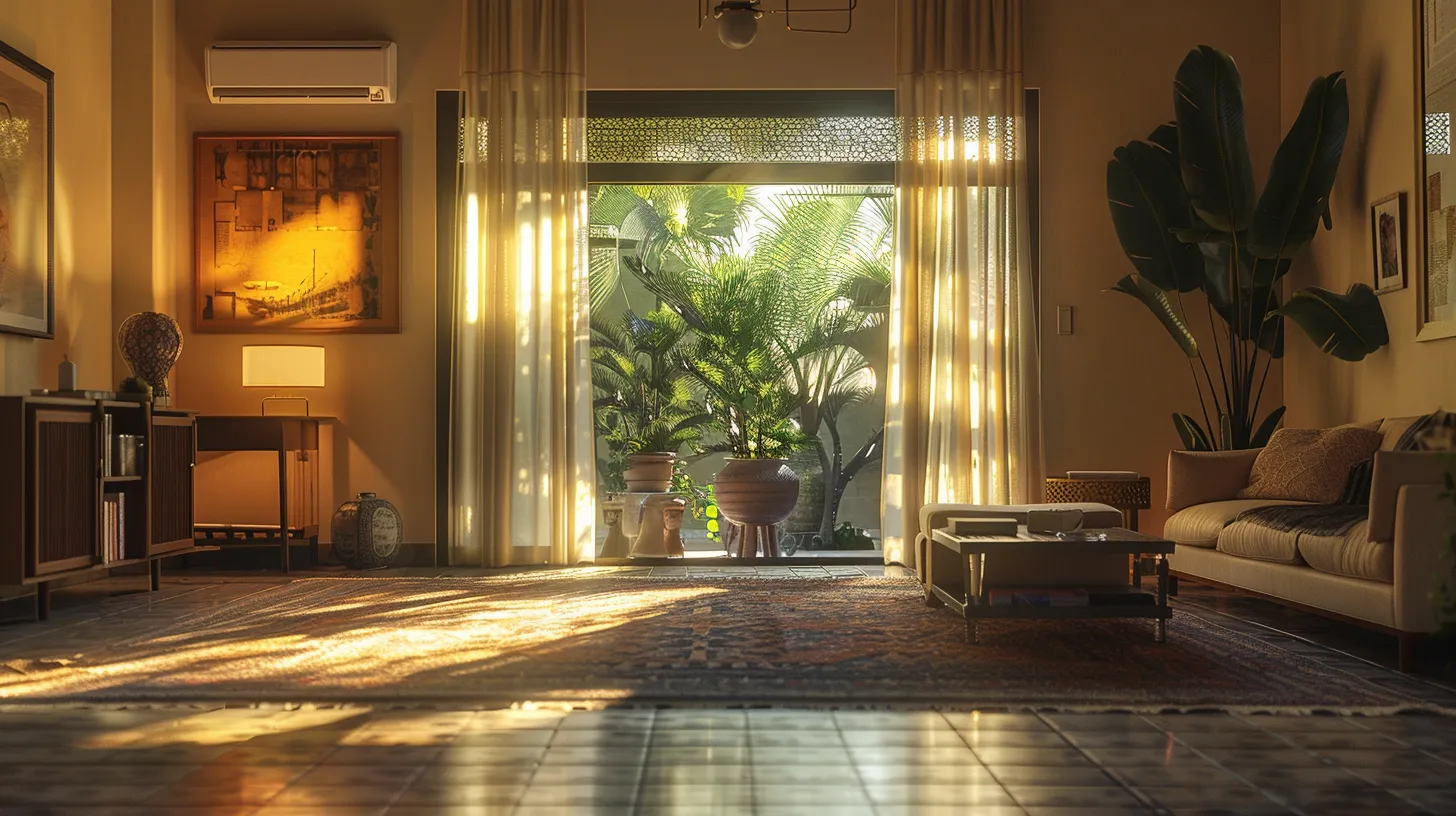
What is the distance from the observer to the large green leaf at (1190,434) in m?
6.05

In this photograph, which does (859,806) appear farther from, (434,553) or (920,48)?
(920,48)

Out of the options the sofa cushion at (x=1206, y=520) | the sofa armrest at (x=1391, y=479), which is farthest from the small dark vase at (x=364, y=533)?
the sofa armrest at (x=1391, y=479)

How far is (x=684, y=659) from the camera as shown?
358cm

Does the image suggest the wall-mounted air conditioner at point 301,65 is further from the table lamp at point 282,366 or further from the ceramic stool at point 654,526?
the ceramic stool at point 654,526

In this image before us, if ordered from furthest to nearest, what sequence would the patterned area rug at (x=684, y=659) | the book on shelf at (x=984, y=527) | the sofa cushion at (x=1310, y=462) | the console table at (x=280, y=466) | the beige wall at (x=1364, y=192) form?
the console table at (x=280, y=466) → the beige wall at (x=1364, y=192) → the sofa cushion at (x=1310, y=462) → the book on shelf at (x=984, y=527) → the patterned area rug at (x=684, y=659)

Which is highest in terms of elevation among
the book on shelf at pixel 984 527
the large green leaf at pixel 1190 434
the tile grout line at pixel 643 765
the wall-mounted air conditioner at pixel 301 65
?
the wall-mounted air conditioner at pixel 301 65

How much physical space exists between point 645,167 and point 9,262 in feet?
10.2

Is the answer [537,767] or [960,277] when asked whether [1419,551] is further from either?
[960,277]

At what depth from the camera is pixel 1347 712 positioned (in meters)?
2.94

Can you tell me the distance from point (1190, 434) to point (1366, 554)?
2.58 meters

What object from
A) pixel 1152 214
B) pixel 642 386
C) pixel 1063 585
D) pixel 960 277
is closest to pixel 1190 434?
pixel 1152 214

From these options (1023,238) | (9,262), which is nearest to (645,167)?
(1023,238)

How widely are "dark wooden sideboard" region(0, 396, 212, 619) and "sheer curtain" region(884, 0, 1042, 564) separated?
137 inches

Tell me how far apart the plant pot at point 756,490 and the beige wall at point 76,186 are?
3.25 metres
